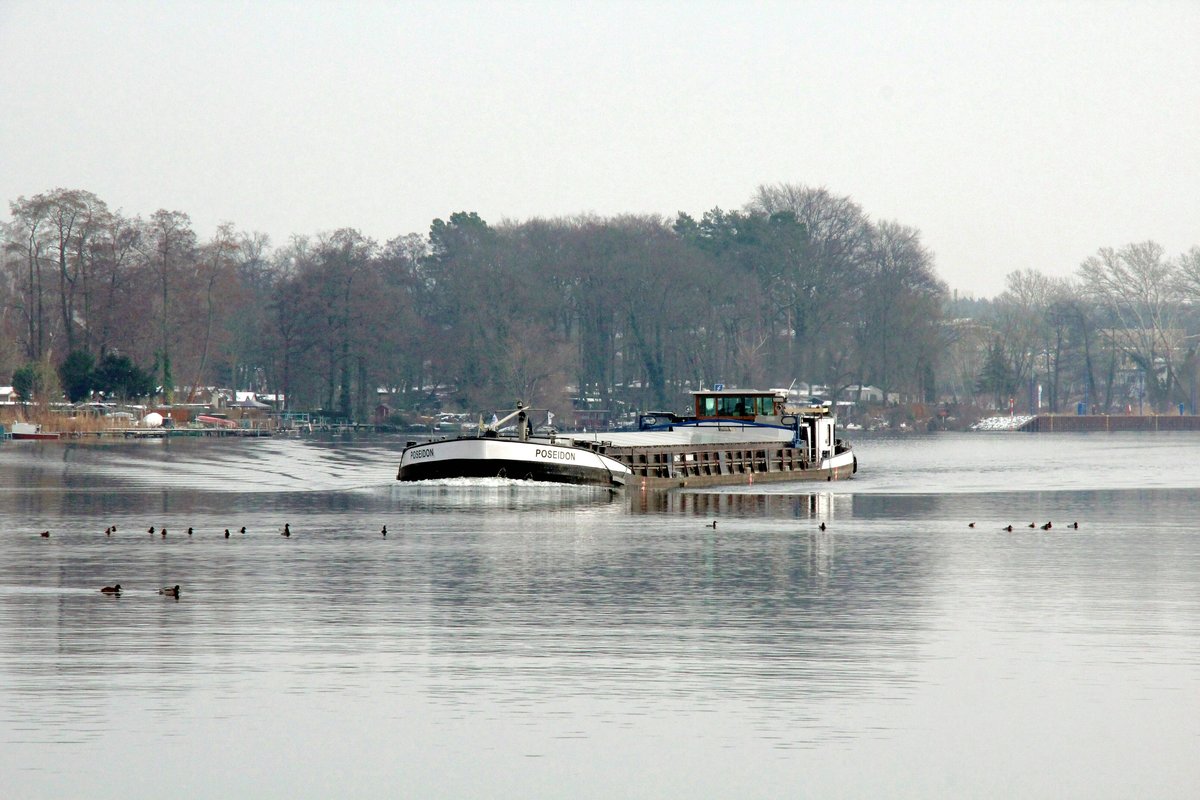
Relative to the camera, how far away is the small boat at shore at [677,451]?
6512cm

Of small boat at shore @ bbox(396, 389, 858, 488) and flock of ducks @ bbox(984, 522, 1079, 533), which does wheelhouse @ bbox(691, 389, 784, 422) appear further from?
flock of ducks @ bbox(984, 522, 1079, 533)

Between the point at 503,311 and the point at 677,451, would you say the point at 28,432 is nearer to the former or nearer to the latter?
the point at 503,311

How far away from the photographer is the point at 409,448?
223 feet

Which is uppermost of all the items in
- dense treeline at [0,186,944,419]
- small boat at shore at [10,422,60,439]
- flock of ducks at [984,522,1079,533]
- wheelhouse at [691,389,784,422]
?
dense treeline at [0,186,944,419]

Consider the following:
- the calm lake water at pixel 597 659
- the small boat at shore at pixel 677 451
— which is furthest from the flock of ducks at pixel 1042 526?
the small boat at shore at pixel 677 451

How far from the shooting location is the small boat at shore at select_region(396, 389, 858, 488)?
6512cm

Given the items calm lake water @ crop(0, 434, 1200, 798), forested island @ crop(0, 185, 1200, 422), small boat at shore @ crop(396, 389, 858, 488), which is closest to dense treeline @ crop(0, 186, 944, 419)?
forested island @ crop(0, 185, 1200, 422)

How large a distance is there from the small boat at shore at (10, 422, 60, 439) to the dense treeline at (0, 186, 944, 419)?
877 centimetres

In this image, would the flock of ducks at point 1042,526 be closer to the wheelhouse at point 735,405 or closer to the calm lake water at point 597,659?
the calm lake water at point 597,659

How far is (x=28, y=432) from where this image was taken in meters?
134

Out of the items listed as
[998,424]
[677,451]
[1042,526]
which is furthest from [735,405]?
[998,424]

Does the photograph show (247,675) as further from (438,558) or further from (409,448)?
(409,448)

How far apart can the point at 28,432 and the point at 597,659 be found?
120 m

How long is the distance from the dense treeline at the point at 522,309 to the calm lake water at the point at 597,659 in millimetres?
97618
